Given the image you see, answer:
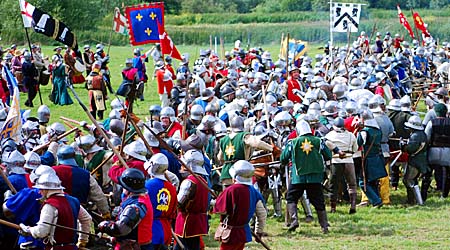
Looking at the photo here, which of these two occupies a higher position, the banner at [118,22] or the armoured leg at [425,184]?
the banner at [118,22]

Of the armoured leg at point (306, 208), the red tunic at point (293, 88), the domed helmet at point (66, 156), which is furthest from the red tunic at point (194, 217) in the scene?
the red tunic at point (293, 88)

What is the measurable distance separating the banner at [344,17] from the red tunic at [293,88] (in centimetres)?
424

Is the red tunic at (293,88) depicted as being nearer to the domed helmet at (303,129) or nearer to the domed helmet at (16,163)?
the domed helmet at (303,129)

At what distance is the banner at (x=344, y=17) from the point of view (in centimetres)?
2514

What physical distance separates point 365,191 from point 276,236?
2.84 meters

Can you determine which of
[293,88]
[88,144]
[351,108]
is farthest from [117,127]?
[293,88]

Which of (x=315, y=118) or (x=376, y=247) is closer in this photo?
(x=376, y=247)

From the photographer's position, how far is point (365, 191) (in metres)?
16.2

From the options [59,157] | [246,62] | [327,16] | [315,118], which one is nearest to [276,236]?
[315,118]

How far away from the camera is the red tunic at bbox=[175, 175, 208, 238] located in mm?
11062

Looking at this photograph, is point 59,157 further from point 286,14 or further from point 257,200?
point 286,14

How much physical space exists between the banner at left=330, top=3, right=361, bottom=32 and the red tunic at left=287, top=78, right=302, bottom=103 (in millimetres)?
4241

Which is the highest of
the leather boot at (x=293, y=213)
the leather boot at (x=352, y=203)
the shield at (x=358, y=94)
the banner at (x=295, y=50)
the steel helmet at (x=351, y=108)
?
the steel helmet at (x=351, y=108)

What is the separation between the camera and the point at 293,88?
21.1 m
